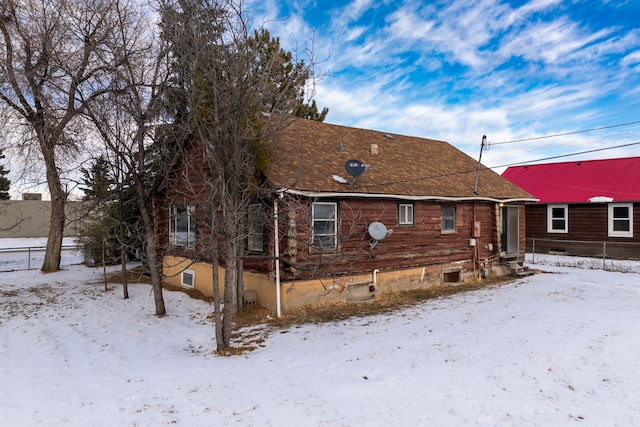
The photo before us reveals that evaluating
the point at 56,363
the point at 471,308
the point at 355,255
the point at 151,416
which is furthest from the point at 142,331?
the point at 471,308

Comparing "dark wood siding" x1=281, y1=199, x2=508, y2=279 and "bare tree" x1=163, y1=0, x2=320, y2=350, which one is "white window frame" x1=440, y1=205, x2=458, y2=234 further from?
"bare tree" x1=163, y1=0, x2=320, y2=350

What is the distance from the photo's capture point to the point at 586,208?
2278cm

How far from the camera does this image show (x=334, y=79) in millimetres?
9125

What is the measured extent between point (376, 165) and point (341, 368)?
9169 mm

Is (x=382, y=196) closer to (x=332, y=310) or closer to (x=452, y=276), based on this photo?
(x=332, y=310)

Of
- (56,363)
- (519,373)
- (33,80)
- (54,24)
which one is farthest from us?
(33,80)

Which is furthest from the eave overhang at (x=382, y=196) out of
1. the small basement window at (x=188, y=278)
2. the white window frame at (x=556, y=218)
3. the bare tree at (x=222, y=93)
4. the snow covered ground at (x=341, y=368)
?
the white window frame at (x=556, y=218)

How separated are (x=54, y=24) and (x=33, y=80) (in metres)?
2.85

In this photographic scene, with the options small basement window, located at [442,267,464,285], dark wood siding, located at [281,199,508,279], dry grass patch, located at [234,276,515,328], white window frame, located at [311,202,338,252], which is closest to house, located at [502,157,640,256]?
dark wood siding, located at [281,199,508,279]

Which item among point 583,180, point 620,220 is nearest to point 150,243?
point 620,220

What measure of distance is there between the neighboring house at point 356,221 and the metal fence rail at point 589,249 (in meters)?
7.18

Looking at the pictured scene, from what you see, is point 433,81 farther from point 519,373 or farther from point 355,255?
point 519,373

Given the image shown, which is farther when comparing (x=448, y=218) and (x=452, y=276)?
(x=452, y=276)

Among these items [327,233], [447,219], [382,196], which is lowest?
[327,233]
